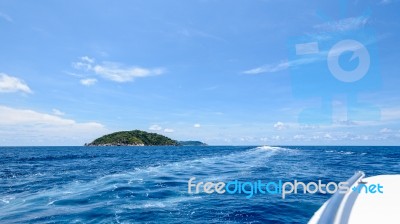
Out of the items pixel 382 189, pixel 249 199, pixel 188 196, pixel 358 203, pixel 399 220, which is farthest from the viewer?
pixel 188 196

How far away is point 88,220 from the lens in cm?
895

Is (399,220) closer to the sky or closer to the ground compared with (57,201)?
closer to the sky

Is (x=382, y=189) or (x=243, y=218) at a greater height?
(x=382, y=189)

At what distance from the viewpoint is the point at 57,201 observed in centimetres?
1209

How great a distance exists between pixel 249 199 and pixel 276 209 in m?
1.92

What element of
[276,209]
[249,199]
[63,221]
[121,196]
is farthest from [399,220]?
[121,196]

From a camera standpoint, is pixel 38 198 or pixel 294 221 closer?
pixel 294 221

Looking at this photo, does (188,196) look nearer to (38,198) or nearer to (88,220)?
(88,220)

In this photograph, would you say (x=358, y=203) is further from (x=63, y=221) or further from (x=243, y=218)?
(x=63, y=221)

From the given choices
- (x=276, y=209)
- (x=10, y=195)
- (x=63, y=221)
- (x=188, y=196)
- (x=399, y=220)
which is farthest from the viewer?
(x=10, y=195)

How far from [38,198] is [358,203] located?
49.1 feet

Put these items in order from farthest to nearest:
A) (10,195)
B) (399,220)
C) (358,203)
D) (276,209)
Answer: (10,195) < (276,209) < (358,203) < (399,220)

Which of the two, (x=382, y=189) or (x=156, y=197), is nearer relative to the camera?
(x=382, y=189)

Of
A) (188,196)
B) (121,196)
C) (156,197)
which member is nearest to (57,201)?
(121,196)
